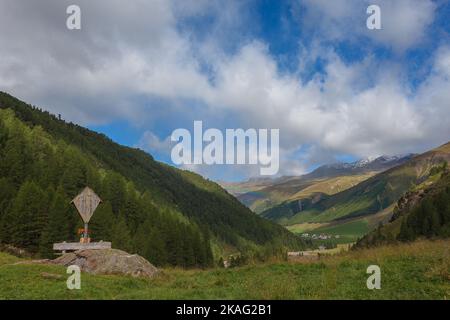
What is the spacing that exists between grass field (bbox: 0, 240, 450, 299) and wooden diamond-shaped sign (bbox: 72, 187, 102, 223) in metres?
11.4

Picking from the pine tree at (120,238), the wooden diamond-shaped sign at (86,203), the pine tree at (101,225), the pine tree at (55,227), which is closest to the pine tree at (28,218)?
the pine tree at (55,227)

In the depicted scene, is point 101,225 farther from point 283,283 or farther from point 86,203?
point 283,283

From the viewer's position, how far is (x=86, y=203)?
37.2 meters

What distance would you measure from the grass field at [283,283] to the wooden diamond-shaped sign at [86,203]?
448 inches

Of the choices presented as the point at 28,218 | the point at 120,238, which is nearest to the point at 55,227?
the point at 28,218

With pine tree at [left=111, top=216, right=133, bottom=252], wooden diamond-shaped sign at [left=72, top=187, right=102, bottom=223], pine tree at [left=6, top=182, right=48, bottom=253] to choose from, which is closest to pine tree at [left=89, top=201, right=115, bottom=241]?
Answer: pine tree at [left=111, top=216, right=133, bottom=252]

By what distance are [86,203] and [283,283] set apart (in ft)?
77.9

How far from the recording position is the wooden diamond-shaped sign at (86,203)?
3684 cm

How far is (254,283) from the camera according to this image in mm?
20188

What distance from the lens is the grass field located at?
54.7 feet

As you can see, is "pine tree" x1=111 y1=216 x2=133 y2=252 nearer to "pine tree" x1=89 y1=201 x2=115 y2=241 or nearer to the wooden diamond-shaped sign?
"pine tree" x1=89 y1=201 x2=115 y2=241
